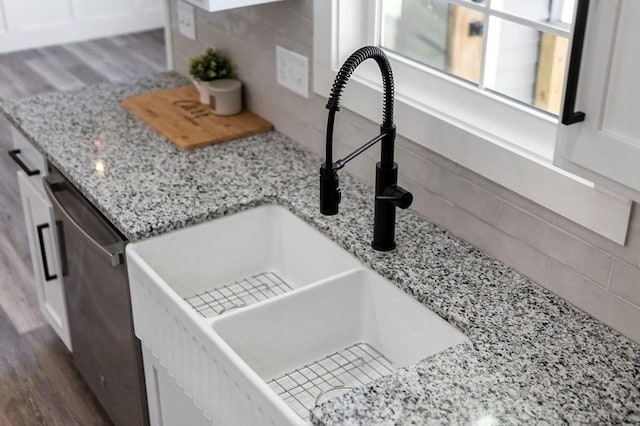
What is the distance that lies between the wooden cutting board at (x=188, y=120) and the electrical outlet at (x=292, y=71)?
186mm

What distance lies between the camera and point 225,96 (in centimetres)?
250

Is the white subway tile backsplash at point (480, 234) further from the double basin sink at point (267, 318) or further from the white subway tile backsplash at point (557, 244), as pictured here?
the double basin sink at point (267, 318)

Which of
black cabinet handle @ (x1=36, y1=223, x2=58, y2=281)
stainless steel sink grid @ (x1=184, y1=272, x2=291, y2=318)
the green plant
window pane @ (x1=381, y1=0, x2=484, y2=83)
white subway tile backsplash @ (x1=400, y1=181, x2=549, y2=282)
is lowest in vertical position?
black cabinet handle @ (x1=36, y1=223, x2=58, y2=281)

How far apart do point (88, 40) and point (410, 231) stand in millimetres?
5478

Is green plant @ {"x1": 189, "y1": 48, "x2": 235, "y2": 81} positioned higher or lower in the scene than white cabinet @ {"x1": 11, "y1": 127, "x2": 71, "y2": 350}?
higher

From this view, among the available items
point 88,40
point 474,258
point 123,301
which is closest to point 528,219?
point 474,258

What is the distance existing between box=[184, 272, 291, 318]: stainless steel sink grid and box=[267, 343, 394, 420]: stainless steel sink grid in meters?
0.28

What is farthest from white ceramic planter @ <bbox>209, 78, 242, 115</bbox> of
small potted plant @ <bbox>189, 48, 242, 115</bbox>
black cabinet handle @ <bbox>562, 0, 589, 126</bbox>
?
black cabinet handle @ <bbox>562, 0, 589, 126</bbox>

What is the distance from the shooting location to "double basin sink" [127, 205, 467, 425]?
162 centimetres

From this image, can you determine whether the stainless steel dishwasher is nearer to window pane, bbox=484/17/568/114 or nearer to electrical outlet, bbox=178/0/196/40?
electrical outlet, bbox=178/0/196/40

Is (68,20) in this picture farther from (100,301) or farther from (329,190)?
(329,190)

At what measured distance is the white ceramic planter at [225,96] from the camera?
250cm

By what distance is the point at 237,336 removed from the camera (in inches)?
66.9

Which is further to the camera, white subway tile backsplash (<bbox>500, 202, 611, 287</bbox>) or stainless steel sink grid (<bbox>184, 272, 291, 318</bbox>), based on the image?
stainless steel sink grid (<bbox>184, 272, 291, 318</bbox>)
